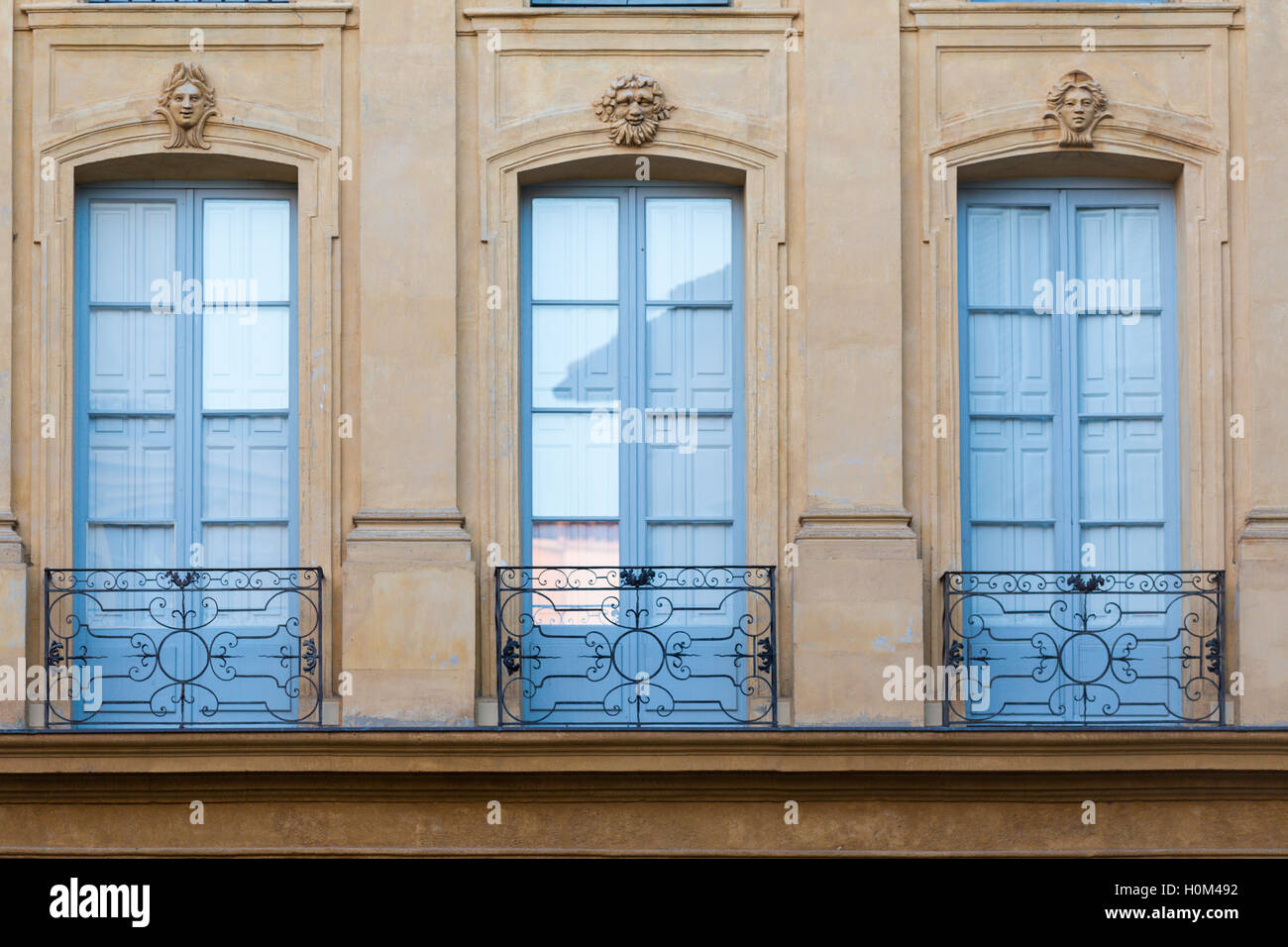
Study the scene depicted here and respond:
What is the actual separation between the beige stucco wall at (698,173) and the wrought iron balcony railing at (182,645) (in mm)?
170

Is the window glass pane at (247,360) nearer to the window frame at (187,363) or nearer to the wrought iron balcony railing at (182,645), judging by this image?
the window frame at (187,363)

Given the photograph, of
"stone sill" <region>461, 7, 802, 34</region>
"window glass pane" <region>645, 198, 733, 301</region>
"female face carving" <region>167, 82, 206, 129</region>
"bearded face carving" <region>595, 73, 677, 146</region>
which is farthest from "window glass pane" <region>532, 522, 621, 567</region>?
"female face carving" <region>167, 82, 206, 129</region>

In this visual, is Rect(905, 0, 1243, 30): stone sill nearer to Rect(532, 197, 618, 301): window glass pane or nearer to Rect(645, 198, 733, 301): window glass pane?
Rect(645, 198, 733, 301): window glass pane

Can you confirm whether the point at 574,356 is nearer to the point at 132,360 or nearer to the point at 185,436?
the point at 185,436

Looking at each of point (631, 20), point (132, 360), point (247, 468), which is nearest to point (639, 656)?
point (247, 468)

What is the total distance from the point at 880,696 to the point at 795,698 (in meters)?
0.46

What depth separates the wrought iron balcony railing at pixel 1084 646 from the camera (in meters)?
10.2

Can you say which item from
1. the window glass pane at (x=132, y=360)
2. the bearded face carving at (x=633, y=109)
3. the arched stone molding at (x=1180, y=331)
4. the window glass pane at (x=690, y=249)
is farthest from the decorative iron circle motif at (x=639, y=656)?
the window glass pane at (x=132, y=360)

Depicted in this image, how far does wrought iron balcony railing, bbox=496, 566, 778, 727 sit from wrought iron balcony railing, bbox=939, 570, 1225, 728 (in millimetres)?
1131

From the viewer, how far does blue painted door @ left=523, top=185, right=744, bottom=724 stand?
10461 mm

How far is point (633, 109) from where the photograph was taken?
10391 millimetres

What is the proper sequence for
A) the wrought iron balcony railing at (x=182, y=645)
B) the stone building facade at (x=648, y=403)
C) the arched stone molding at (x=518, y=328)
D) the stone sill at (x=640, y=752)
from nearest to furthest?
the stone sill at (x=640, y=752)
the stone building facade at (x=648, y=403)
the wrought iron balcony railing at (x=182, y=645)
the arched stone molding at (x=518, y=328)

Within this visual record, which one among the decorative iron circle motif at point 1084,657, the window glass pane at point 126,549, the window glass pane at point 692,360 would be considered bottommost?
the decorative iron circle motif at point 1084,657

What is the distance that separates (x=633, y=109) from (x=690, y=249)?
34.9 inches
